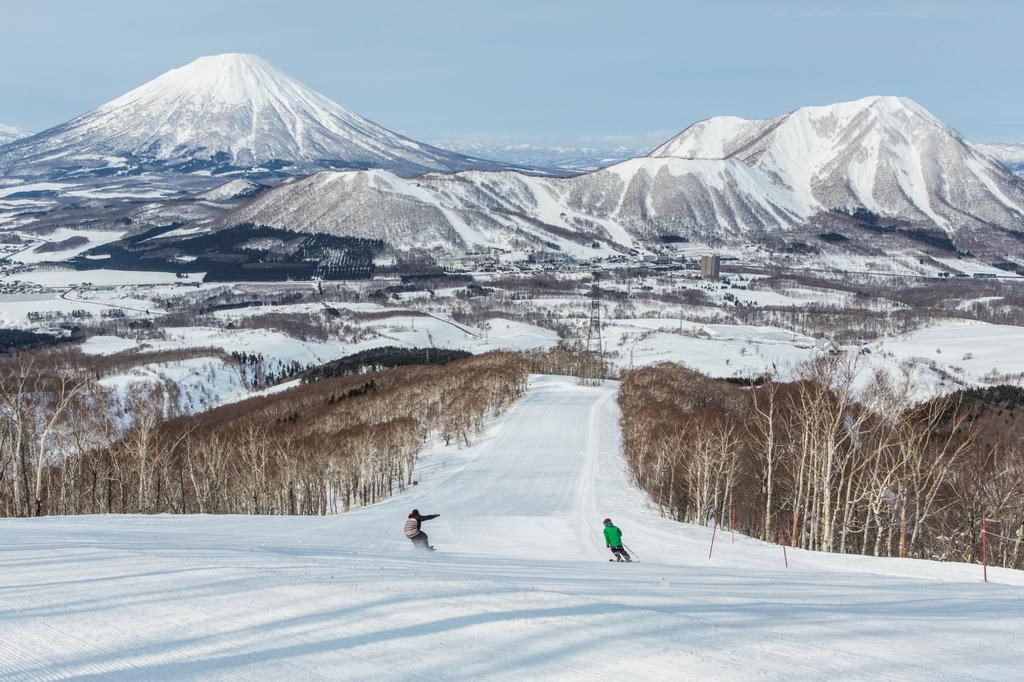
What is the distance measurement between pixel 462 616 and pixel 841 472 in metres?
26.7

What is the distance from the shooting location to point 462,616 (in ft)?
27.6

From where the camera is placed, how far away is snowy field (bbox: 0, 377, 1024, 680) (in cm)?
708

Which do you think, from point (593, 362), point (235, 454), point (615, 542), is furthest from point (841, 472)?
point (593, 362)

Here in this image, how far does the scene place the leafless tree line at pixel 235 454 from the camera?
133 feet

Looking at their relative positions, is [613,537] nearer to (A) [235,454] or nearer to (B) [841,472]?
(B) [841,472]

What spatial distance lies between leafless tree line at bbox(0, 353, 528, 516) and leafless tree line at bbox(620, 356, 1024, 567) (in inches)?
656

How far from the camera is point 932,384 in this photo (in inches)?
3590

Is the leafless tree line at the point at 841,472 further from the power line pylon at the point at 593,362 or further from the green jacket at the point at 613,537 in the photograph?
the power line pylon at the point at 593,362

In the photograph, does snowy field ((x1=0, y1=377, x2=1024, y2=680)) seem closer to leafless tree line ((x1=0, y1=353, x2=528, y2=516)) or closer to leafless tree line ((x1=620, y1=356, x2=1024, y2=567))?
leafless tree line ((x1=620, y1=356, x2=1024, y2=567))

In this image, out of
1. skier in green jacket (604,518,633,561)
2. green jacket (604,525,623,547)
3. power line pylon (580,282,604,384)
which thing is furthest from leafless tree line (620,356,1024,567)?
power line pylon (580,282,604,384)

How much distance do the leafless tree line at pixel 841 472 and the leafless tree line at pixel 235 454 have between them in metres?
16.7

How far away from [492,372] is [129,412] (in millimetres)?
54732

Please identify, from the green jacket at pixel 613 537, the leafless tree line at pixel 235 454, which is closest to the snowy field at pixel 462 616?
the green jacket at pixel 613 537

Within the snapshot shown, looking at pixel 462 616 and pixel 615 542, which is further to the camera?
Answer: pixel 615 542
